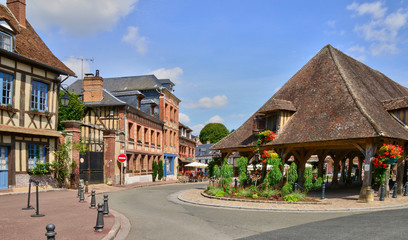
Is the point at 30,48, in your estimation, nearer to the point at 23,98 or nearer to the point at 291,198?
the point at 23,98

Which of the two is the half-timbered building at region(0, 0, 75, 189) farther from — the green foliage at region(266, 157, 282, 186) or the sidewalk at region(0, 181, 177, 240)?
the green foliage at region(266, 157, 282, 186)

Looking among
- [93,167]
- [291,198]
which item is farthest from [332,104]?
[93,167]

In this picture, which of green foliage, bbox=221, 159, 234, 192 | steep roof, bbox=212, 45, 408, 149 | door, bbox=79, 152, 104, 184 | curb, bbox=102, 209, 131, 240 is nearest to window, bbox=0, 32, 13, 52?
door, bbox=79, 152, 104, 184

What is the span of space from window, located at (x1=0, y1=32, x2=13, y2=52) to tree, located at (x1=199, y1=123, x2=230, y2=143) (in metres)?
64.1

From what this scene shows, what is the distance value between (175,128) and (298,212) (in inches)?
1161

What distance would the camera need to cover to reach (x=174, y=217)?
999 cm

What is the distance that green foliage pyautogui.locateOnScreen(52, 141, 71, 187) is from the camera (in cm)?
1781

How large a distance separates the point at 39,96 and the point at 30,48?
244 cm

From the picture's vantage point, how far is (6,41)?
15.5 m

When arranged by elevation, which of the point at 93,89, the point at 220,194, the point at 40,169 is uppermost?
the point at 93,89

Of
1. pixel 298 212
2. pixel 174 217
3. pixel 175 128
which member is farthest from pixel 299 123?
pixel 175 128

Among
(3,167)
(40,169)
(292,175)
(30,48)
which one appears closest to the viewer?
(292,175)

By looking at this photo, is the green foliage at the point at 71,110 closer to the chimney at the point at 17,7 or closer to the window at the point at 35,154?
the chimney at the point at 17,7

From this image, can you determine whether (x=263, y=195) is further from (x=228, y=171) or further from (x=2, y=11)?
(x=2, y=11)
